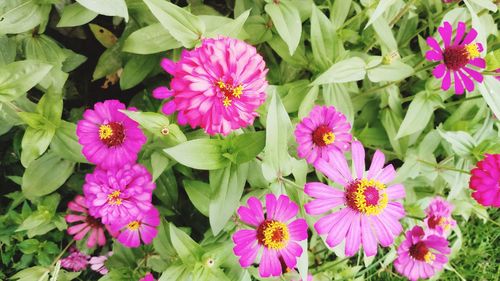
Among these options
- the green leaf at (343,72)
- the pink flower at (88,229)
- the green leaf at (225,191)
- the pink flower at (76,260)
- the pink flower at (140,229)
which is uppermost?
the green leaf at (343,72)

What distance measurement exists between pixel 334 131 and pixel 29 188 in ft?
2.49

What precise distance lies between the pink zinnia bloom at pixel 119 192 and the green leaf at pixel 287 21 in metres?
0.46

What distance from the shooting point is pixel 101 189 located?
3.25 ft

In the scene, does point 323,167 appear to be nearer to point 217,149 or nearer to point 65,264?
point 217,149

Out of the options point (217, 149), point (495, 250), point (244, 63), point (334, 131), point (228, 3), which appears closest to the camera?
point (244, 63)

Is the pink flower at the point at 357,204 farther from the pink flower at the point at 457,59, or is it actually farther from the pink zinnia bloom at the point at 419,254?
the pink zinnia bloom at the point at 419,254

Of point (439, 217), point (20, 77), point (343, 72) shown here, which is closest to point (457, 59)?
point (343, 72)

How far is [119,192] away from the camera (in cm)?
99

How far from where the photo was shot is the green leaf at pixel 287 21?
3.66 ft

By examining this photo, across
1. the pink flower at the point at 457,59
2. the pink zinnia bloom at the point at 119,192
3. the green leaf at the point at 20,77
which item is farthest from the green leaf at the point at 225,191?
the pink flower at the point at 457,59

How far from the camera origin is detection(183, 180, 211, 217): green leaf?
1161mm

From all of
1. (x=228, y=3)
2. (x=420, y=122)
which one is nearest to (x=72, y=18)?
(x=228, y=3)

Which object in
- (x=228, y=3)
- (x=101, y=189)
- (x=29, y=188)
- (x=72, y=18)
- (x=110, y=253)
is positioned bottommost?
(x=110, y=253)

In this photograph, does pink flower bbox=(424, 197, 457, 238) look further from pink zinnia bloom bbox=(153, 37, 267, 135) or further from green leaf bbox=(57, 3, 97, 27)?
green leaf bbox=(57, 3, 97, 27)
